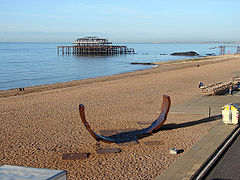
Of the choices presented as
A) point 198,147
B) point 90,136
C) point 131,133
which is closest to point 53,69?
point 90,136

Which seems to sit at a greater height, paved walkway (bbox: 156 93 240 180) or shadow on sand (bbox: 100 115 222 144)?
paved walkway (bbox: 156 93 240 180)

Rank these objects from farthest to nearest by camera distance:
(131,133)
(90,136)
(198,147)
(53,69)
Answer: (53,69), (131,133), (90,136), (198,147)

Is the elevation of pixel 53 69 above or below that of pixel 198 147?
below

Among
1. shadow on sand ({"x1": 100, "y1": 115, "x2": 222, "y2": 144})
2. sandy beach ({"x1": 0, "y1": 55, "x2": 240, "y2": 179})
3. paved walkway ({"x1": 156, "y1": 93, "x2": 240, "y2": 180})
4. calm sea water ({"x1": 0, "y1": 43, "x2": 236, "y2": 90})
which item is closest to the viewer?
paved walkway ({"x1": 156, "y1": 93, "x2": 240, "y2": 180})

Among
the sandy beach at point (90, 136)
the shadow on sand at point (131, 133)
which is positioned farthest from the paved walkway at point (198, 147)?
the shadow on sand at point (131, 133)

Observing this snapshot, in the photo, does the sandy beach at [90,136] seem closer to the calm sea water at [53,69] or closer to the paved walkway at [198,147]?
the paved walkway at [198,147]

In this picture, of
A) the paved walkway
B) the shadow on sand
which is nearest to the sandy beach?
the shadow on sand

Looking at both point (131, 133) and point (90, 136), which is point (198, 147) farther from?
point (90, 136)

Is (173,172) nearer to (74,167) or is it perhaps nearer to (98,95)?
(74,167)

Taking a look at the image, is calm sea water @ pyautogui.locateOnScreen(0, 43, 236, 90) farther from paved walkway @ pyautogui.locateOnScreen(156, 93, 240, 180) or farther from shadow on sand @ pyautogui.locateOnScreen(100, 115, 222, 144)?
shadow on sand @ pyautogui.locateOnScreen(100, 115, 222, 144)

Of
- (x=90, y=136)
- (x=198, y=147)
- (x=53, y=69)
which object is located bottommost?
(x=53, y=69)

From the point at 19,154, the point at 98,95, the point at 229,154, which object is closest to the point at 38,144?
the point at 19,154

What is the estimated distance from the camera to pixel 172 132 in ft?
27.5

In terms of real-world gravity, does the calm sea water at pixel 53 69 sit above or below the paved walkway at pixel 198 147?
below
